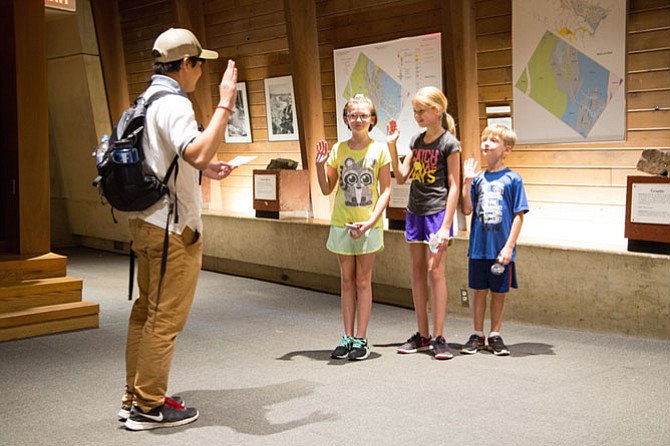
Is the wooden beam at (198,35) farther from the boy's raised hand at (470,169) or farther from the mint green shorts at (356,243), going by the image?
the boy's raised hand at (470,169)

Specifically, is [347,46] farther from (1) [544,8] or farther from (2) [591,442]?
(2) [591,442]

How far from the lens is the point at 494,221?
192 inches

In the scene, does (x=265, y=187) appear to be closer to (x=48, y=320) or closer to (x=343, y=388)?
(x=48, y=320)

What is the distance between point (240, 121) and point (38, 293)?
371 centimetres

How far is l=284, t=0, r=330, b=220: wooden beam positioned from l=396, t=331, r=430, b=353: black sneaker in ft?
10.4

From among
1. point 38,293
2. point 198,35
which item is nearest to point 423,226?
point 38,293

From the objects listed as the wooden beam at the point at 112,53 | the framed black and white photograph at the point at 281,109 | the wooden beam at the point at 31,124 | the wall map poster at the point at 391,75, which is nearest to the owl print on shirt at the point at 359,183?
the wall map poster at the point at 391,75

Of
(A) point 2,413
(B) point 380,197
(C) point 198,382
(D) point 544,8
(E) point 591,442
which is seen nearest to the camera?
(E) point 591,442

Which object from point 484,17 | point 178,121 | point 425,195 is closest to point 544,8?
point 484,17

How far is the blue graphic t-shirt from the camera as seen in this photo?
4863 millimetres

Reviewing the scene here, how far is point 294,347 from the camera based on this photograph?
535cm

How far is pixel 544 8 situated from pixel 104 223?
6818 mm

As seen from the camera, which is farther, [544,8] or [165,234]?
[544,8]

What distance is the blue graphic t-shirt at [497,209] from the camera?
16.0 feet
